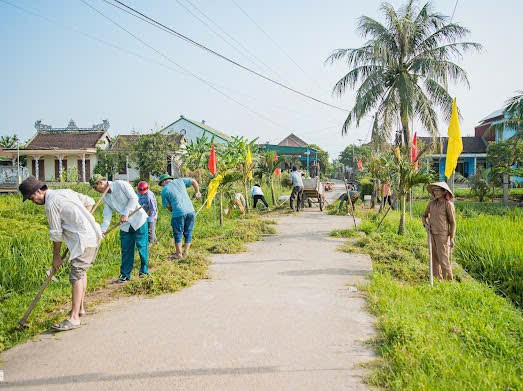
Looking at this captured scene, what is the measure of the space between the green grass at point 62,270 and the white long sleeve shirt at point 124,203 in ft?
2.55

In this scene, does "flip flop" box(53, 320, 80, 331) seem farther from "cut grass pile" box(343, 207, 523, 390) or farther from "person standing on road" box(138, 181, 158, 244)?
"person standing on road" box(138, 181, 158, 244)

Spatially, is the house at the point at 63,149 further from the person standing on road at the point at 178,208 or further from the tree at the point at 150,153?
the person standing on road at the point at 178,208

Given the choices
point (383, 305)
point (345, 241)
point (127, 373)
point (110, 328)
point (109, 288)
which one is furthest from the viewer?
point (345, 241)

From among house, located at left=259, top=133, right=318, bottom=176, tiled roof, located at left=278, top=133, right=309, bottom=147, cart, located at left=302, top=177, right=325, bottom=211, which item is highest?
tiled roof, located at left=278, top=133, right=309, bottom=147

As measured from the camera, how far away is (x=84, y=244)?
4.24 metres

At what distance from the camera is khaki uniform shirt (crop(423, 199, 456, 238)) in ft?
20.3

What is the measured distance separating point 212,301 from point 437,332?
2.50 meters

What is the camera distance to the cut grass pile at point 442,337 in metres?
2.99

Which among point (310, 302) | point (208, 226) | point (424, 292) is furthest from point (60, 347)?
point (208, 226)

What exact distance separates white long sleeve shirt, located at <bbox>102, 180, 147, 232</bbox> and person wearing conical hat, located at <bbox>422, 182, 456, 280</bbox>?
171 inches

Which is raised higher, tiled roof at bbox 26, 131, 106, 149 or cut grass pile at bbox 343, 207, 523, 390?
tiled roof at bbox 26, 131, 106, 149

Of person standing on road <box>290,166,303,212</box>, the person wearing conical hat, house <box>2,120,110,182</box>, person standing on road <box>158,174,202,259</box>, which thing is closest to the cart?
person standing on road <box>290,166,303,212</box>

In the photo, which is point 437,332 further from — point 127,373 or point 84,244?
point 84,244

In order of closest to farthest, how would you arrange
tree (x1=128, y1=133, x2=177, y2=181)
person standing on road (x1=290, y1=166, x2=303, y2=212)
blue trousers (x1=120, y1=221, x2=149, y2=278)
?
blue trousers (x1=120, y1=221, x2=149, y2=278), person standing on road (x1=290, y1=166, x2=303, y2=212), tree (x1=128, y1=133, x2=177, y2=181)
